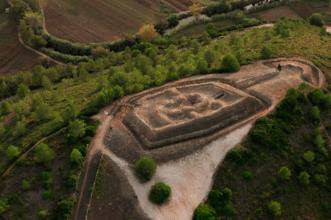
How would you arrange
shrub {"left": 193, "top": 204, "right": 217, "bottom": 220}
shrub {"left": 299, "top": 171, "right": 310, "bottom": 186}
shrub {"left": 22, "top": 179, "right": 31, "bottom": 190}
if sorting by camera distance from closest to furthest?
shrub {"left": 193, "top": 204, "right": 217, "bottom": 220}
shrub {"left": 22, "top": 179, "right": 31, "bottom": 190}
shrub {"left": 299, "top": 171, "right": 310, "bottom": 186}

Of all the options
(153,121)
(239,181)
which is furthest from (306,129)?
(153,121)

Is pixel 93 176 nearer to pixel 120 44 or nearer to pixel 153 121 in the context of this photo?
pixel 153 121

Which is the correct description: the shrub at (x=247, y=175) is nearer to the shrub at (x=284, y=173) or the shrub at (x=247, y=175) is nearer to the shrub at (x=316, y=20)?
the shrub at (x=284, y=173)

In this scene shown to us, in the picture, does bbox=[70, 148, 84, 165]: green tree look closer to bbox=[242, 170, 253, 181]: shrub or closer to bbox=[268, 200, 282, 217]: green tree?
bbox=[242, 170, 253, 181]: shrub

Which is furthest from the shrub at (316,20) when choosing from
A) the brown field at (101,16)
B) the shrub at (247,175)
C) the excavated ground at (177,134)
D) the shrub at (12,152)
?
the shrub at (12,152)

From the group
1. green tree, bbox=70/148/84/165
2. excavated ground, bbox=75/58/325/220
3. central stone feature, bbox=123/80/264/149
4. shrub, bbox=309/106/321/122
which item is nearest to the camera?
excavated ground, bbox=75/58/325/220

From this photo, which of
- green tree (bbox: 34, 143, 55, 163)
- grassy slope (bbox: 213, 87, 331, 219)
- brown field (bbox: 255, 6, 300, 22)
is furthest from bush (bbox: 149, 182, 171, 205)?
brown field (bbox: 255, 6, 300, 22)

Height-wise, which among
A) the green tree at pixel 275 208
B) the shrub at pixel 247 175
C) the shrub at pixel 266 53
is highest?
the shrub at pixel 266 53

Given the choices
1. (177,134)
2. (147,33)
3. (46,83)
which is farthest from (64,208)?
(147,33)
